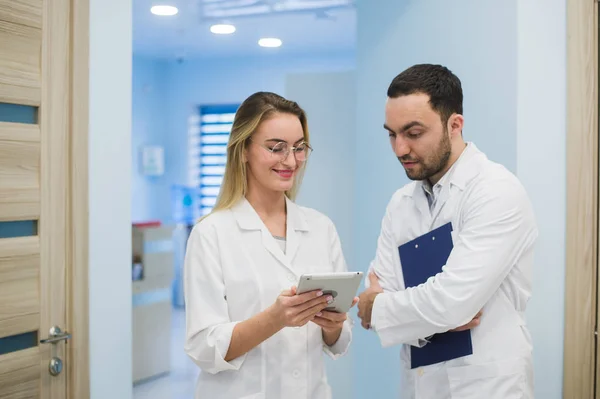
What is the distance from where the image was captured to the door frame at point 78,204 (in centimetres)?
198

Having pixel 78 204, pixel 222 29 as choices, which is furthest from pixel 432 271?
pixel 222 29

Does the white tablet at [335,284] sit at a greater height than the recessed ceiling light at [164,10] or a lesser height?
lesser

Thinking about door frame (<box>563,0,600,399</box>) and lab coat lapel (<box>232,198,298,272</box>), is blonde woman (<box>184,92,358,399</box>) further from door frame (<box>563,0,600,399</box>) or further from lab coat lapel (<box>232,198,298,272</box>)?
door frame (<box>563,0,600,399</box>)

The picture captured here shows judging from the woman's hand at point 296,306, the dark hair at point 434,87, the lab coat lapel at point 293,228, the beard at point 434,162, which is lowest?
the woman's hand at point 296,306

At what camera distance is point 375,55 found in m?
A: 3.14

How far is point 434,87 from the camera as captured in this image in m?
1.72

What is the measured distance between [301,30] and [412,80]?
160 inches

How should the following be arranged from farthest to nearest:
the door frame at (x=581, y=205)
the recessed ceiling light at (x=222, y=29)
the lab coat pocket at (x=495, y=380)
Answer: the recessed ceiling light at (x=222, y=29), the door frame at (x=581, y=205), the lab coat pocket at (x=495, y=380)

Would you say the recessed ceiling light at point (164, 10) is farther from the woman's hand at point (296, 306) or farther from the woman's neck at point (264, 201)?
the woman's hand at point (296, 306)

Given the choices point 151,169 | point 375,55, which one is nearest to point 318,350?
point 375,55

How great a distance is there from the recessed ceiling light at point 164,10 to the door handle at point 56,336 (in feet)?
10.6

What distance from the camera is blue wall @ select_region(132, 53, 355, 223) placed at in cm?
712

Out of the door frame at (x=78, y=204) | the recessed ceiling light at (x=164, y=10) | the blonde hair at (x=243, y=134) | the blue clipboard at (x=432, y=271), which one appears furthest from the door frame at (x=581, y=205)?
the recessed ceiling light at (x=164, y=10)

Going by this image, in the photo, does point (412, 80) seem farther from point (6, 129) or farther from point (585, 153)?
point (6, 129)
